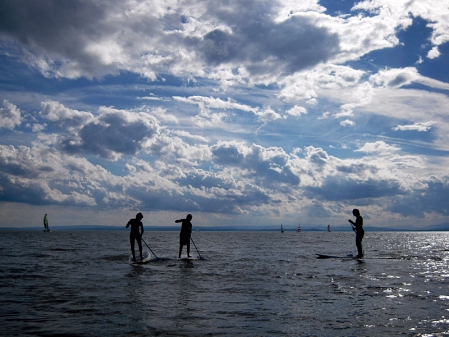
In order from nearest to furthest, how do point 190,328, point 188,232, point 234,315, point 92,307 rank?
1. point 190,328
2. point 234,315
3. point 92,307
4. point 188,232

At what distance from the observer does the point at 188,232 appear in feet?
75.6

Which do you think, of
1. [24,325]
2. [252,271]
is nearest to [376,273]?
[252,271]

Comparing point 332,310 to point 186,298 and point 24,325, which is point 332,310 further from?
point 24,325

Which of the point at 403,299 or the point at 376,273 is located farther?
the point at 376,273

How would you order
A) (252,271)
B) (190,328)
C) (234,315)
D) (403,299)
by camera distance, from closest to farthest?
(190,328) < (234,315) < (403,299) < (252,271)

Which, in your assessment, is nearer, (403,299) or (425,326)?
(425,326)

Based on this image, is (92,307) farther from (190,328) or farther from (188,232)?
(188,232)

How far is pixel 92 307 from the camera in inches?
381

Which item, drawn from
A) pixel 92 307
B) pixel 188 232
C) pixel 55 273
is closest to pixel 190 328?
pixel 92 307

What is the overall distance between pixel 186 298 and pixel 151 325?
310 centimetres

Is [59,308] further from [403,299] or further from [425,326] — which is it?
[403,299]

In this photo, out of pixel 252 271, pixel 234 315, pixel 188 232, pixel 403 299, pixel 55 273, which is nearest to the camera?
pixel 234 315

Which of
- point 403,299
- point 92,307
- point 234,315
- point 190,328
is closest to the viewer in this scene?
point 190,328

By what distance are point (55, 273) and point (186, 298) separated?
25.2ft
